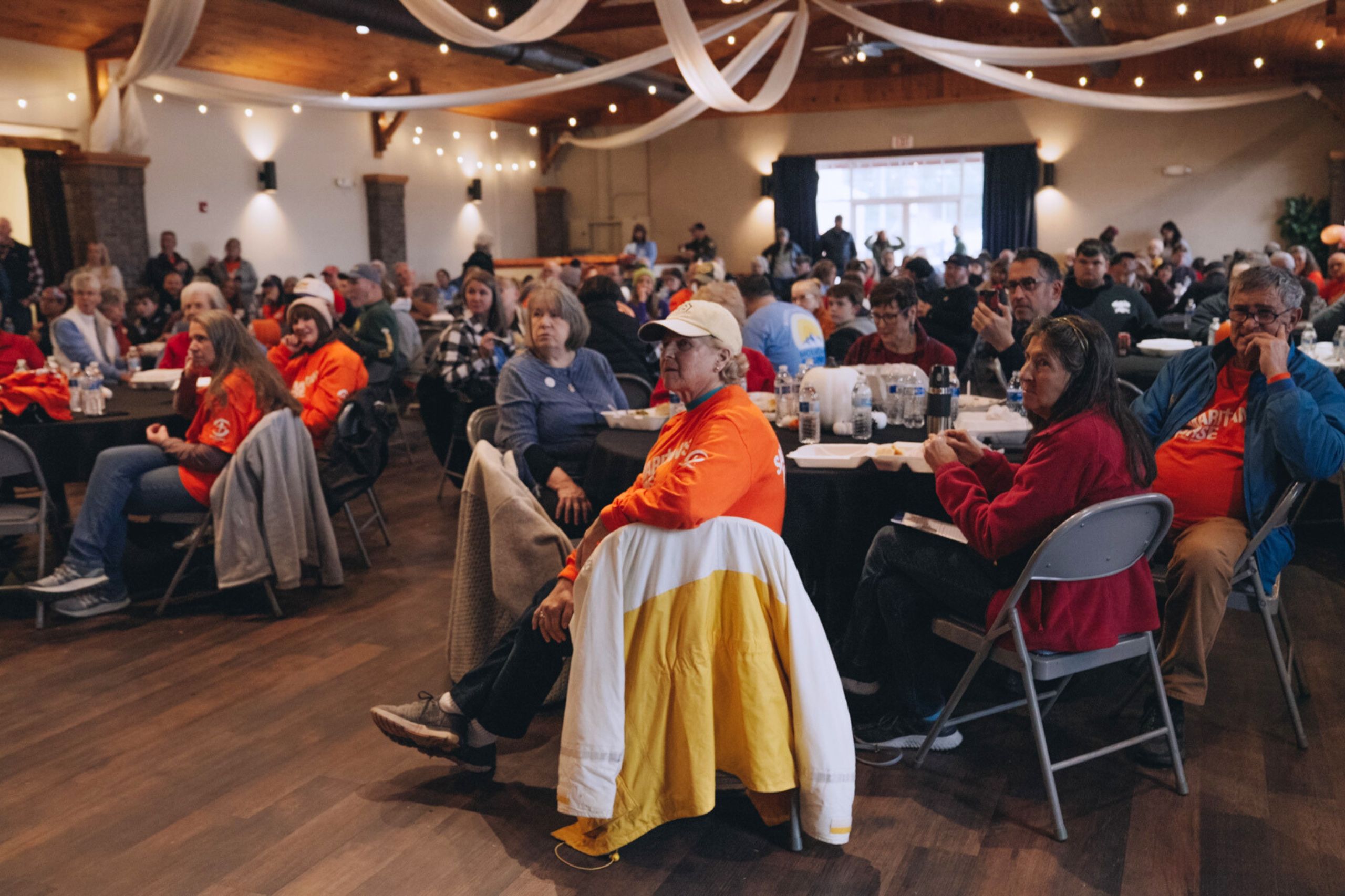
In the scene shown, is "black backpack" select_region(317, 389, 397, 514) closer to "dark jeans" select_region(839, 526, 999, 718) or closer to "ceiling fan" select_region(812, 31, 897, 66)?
"dark jeans" select_region(839, 526, 999, 718)

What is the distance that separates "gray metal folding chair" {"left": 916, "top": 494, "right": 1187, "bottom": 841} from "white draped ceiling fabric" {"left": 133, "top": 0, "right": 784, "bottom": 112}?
230 inches

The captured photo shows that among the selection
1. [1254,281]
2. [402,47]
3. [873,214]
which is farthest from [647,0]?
[1254,281]

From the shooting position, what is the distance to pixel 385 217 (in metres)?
14.3

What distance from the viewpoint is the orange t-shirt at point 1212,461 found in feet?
9.56

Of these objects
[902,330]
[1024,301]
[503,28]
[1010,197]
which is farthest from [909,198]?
[902,330]

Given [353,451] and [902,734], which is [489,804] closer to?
[902,734]

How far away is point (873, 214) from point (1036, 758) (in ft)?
50.9

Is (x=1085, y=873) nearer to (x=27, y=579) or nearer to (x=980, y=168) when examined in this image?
(x=27, y=579)

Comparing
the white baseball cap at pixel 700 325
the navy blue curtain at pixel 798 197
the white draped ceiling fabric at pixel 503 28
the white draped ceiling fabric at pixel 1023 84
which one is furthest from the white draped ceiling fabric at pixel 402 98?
the navy blue curtain at pixel 798 197

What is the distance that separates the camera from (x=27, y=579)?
4.44 metres

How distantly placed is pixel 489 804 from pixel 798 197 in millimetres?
15625

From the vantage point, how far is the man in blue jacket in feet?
8.82

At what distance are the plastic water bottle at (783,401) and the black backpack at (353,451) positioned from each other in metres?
1.79

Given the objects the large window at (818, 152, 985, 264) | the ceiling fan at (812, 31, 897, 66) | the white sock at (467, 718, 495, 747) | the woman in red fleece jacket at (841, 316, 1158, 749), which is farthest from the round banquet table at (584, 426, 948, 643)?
the large window at (818, 152, 985, 264)
